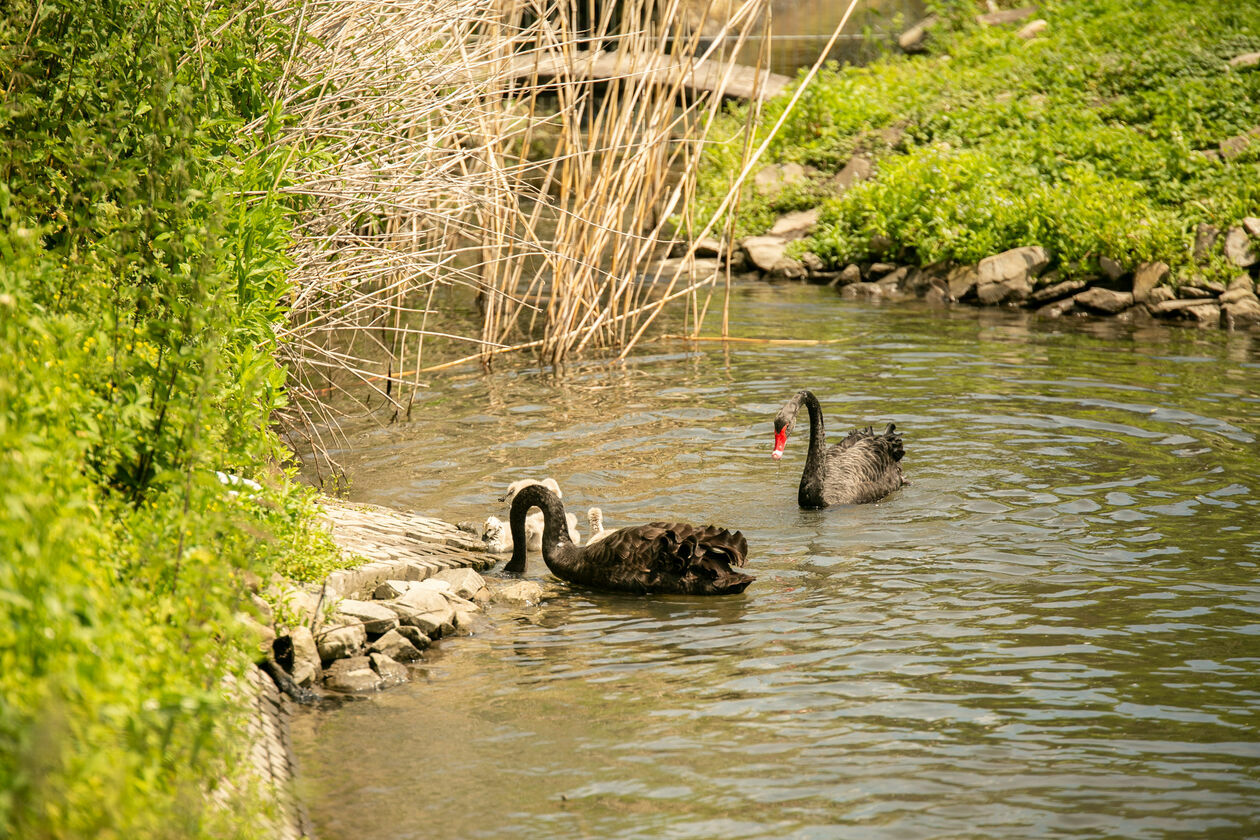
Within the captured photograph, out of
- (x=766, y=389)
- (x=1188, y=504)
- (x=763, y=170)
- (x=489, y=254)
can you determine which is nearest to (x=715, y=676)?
(x=1188, y=504)

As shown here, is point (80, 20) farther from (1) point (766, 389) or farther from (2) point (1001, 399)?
(2) point (1001, 399)

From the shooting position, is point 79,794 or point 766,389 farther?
point 766,389

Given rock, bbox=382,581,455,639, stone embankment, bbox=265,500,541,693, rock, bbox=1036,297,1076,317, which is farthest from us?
rock, bbox=1036,297,1076,317

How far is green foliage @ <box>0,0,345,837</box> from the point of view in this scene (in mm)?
3037

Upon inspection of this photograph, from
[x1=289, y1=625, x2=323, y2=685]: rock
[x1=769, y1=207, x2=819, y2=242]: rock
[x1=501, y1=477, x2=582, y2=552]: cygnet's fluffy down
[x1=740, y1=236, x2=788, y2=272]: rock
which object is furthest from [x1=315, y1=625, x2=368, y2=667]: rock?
[x1=769, y1=207, x2=819, y2=242]: rock

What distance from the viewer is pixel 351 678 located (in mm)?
5930

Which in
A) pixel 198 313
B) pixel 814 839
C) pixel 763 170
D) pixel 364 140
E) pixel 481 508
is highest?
pixel 763 170

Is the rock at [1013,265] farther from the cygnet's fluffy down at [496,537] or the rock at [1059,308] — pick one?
the cygnet's fluffy down at [496,537]

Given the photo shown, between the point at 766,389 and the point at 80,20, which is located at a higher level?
the point at 80,20

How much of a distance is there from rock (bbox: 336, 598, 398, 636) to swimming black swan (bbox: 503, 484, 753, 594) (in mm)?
1421

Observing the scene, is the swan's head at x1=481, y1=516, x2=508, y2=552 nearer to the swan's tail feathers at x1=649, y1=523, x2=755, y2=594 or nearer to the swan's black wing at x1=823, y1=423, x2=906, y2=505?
the swan's tail feathers at x1=649, y1=523, x2=755, y2=594

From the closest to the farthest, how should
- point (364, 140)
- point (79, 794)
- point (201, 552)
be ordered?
point (79, 794) → point (201, 552) → point (364, 140)

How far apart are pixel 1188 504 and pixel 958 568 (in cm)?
208

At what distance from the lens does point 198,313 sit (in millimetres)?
4625
